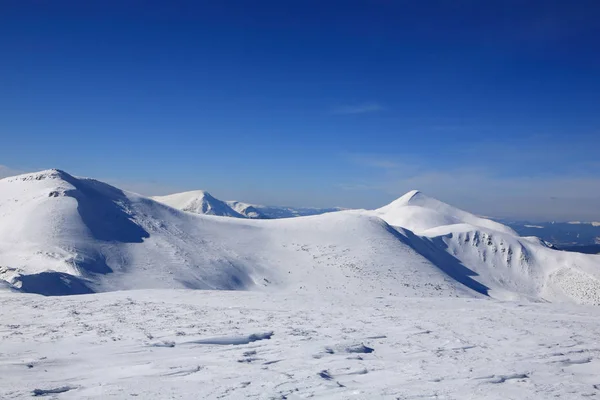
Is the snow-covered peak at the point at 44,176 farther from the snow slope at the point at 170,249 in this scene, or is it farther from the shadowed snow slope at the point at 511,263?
the shadowed snow slope at the point at 511,263

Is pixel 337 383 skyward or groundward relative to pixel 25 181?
groundward

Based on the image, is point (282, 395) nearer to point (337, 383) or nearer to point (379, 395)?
point (337, 383)

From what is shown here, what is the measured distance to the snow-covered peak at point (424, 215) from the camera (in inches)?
4934

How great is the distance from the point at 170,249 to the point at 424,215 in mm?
99855

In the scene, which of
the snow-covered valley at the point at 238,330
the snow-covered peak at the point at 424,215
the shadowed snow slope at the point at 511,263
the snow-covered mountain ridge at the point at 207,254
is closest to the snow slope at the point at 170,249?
the snow-covered mountain ridge at the point at 207,254

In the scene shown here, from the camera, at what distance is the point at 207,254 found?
48.6 meters

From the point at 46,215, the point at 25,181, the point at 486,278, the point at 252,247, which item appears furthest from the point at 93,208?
the point at 486,278

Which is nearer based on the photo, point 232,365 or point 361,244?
point 232,365

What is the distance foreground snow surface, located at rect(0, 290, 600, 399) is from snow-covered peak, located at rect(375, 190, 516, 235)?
87.6 m

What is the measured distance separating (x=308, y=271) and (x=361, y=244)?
497 inches

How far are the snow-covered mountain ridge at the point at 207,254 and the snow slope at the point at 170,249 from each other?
141 millimetres

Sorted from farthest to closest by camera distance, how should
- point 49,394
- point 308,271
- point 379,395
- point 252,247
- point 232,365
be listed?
point 252,247 < point 308,271 < point 232,365 < point 379,395 < point 49,394

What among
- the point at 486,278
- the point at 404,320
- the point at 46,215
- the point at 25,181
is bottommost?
the point at 486,278

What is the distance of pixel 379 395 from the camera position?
9.33 meters
